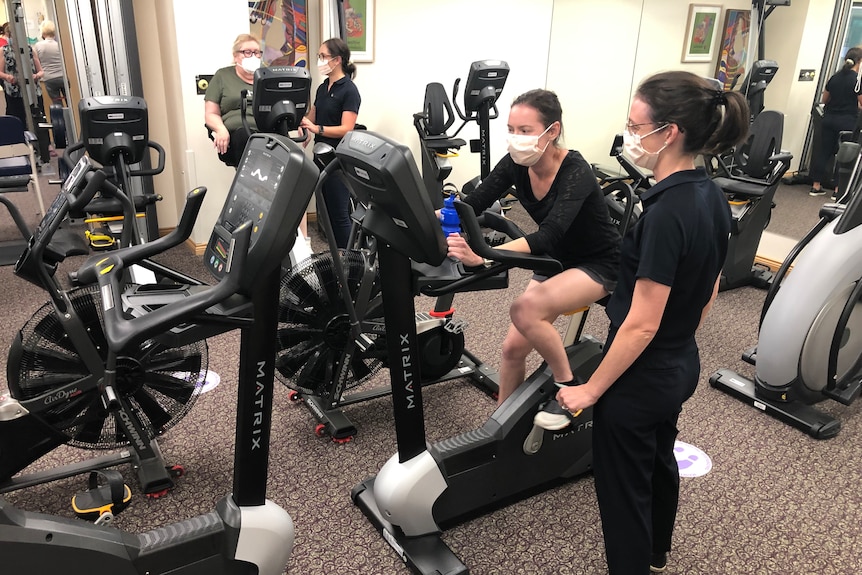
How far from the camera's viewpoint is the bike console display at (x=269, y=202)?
153cm

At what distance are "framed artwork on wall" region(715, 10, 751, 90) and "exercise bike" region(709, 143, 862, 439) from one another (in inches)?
111

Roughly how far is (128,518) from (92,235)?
2470 millimetres

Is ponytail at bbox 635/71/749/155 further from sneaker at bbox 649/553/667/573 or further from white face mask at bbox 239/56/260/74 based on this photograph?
white face mask at bbox 239/56/260/74

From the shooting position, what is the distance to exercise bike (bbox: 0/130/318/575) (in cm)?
150

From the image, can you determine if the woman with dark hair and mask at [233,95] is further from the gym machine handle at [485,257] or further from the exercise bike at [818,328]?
the exercise bike at [818,328]

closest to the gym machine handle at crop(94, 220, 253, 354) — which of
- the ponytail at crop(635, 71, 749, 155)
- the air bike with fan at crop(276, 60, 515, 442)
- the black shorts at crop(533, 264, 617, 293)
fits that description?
the ponytail at crop(635, 71, 749, 155)

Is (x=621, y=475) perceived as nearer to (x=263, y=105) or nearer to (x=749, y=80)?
(x=263, y=105)

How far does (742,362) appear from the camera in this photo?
393 cm

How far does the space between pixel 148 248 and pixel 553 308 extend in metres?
1.42

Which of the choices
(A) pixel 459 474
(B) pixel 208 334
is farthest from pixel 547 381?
(B) pixel 208 334

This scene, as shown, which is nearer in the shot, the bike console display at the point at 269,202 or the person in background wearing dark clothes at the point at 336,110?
the bike console display at the point at 269,202

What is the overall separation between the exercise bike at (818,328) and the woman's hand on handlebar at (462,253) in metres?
1.90

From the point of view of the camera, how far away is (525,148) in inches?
98.4

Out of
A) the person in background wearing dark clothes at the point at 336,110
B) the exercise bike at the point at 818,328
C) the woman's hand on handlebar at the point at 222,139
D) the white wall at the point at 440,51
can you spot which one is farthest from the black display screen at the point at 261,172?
the white wall at the point at 440,51
